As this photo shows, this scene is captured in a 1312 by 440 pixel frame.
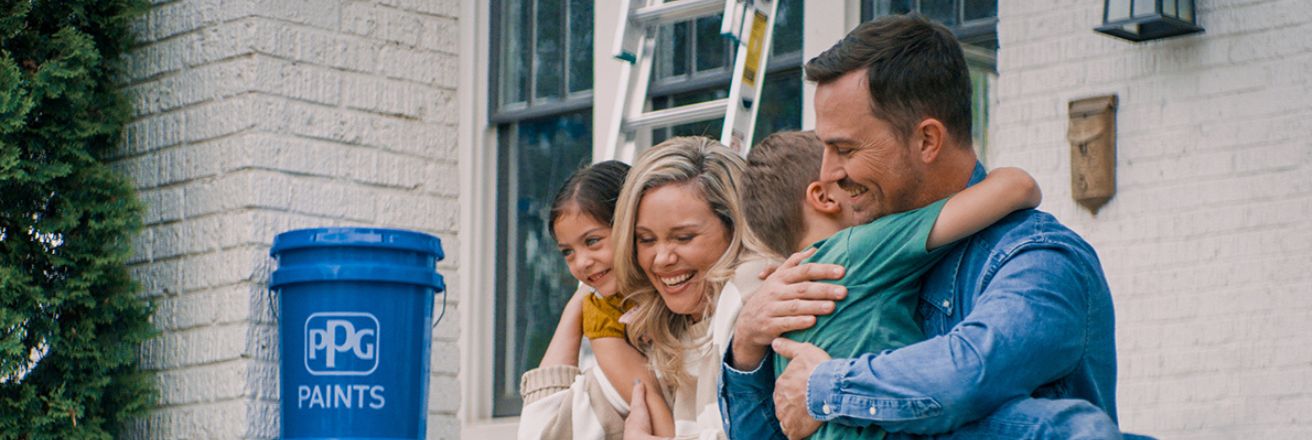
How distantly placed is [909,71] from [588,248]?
1.41m

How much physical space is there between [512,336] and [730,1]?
4.92 feet

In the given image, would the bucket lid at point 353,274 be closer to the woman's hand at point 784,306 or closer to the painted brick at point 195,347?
the painted brick at point 195,347

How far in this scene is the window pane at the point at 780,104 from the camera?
438cm

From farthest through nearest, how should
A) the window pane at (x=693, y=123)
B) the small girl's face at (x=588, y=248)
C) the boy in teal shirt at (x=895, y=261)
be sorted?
the window pane at (x=693, y=123) → the small girl's face at (x=588, y=248) → the boy in teal shirt at (x=895, y=261)

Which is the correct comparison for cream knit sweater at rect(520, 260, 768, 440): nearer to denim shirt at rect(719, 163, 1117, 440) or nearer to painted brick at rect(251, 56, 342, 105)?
denim shirt at rect(719, 163, 1117, 440)

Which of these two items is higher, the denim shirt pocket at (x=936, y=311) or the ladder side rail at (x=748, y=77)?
the ladder side rail at (x=748, y=77)

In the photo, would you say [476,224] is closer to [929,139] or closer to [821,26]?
[821,26]

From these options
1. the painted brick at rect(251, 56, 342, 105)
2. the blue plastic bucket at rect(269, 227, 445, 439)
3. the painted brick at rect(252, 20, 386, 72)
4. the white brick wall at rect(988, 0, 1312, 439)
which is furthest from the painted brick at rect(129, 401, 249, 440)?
the white brick wall at rect(988, 0, 1312, 439)

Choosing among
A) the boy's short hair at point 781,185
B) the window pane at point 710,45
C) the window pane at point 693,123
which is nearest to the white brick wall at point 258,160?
the window pane at point 693,123

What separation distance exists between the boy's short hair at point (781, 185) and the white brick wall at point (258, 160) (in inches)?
95.4

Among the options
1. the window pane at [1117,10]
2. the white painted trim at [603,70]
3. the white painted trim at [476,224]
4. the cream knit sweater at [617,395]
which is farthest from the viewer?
the white painted trim at [476,224]

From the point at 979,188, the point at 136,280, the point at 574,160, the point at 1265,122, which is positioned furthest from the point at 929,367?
the point at 136,280

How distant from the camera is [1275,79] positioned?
3.42 metres

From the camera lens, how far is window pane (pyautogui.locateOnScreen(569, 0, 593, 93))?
4.93 metres
